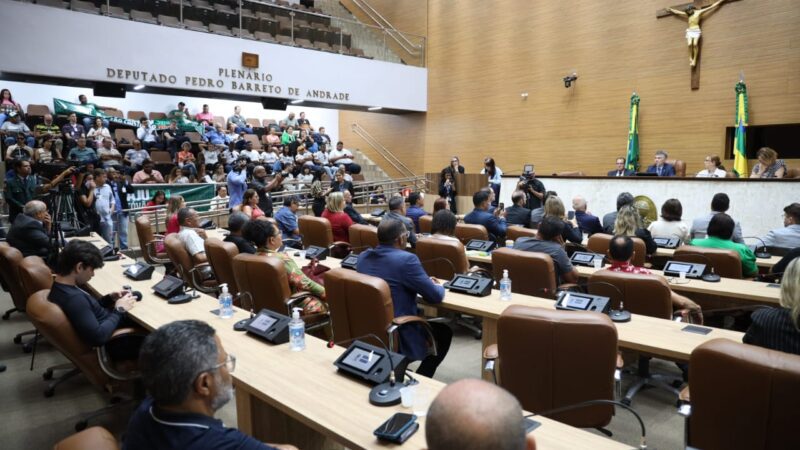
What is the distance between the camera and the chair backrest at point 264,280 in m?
3.70

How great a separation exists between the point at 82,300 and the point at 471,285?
8.14 feet

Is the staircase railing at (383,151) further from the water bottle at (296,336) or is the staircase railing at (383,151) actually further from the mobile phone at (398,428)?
the mobile phone at (398,428)

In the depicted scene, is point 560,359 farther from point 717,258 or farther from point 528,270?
point 717,258

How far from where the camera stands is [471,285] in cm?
373

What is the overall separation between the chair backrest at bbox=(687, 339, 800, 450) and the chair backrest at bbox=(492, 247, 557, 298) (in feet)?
6.53

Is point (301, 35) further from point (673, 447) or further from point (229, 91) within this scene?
point (673, 447)

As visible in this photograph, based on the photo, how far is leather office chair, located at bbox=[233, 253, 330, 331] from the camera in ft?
12.1

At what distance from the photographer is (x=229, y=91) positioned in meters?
11.5

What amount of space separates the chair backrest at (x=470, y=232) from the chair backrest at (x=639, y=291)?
2.57 meters

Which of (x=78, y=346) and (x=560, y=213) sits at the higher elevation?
(x=560, y=213)

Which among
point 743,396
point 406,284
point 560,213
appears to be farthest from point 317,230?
point 743,396

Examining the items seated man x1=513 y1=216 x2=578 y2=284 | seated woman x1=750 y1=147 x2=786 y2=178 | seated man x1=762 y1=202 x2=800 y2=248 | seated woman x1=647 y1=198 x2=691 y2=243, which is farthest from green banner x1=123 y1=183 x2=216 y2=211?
seated woman x1=750 y1=147 x2=786 y2=178

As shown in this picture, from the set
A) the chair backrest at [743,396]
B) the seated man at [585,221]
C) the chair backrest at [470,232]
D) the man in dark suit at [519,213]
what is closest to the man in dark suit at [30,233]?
the chair backrest at [470,232]

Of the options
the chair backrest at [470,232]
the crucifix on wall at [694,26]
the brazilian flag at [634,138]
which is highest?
the crucifix on wall at [694,26]
